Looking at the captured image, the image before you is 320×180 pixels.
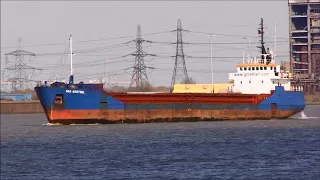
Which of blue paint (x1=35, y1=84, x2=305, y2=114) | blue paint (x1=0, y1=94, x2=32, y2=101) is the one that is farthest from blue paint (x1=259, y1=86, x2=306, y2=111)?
blue paint (x1=0, y1=94, x2=32, y2=101)

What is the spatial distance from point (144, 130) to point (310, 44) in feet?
269

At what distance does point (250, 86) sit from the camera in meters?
69.9

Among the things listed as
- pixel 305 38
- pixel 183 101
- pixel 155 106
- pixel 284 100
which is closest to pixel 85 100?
pixel 155 106

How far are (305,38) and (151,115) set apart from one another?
249 ft

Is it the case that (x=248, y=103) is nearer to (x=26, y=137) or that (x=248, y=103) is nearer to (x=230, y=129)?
(x=230, y=129)

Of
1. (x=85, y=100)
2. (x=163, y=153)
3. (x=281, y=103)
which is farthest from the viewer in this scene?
(x=281, y=103)

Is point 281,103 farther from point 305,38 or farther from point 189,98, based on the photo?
point 305,38

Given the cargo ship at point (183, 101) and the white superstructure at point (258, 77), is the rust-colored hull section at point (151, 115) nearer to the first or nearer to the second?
the cargo ship at point (183, 101)

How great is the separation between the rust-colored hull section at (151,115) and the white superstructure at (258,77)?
3510 millimetres

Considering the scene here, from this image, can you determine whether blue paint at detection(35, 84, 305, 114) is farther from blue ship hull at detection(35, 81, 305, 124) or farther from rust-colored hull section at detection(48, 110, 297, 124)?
rust-colored hull section at detection(48, 110, 297, 124)

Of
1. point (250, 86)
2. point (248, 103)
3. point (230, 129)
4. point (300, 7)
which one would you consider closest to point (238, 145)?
point (230, 129)

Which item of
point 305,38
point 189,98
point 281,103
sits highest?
point 305,38

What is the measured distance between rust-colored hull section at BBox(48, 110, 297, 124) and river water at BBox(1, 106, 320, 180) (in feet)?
9.10

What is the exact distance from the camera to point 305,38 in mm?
132500
